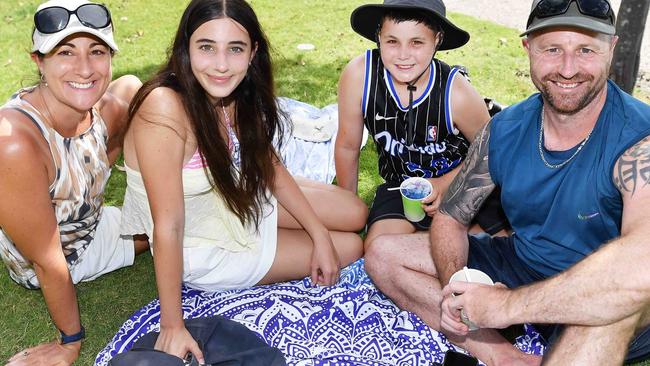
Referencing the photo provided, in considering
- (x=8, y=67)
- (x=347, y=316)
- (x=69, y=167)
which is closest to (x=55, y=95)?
(x=69, y=167)

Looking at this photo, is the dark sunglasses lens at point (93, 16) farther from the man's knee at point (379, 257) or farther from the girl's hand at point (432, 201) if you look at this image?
the girl's hand at point (432, 201)

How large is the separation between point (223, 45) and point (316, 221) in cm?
130

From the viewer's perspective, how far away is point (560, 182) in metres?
3.29

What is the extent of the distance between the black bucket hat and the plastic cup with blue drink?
89 cm

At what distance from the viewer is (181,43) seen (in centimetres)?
360

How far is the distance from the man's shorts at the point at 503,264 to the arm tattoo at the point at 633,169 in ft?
2.72

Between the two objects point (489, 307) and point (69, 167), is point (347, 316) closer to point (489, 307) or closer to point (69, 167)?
point (489, 307)

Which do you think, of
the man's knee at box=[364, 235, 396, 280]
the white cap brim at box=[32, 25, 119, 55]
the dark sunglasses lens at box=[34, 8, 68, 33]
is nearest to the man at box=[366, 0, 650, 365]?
the man's knee at box=[364, 235, 396, 280]

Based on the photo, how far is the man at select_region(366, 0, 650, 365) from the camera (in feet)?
9.66

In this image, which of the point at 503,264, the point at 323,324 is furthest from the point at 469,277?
the point at 323,324

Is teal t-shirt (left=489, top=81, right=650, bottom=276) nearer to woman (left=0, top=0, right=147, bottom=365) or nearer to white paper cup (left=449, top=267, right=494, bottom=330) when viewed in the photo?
white paper cup (left=449, top=267, right=494, bottom=330)

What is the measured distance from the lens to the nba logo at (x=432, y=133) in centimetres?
431

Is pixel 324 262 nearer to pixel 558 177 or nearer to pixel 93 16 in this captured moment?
pixel 558 177

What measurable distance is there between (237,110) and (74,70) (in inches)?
36.4
